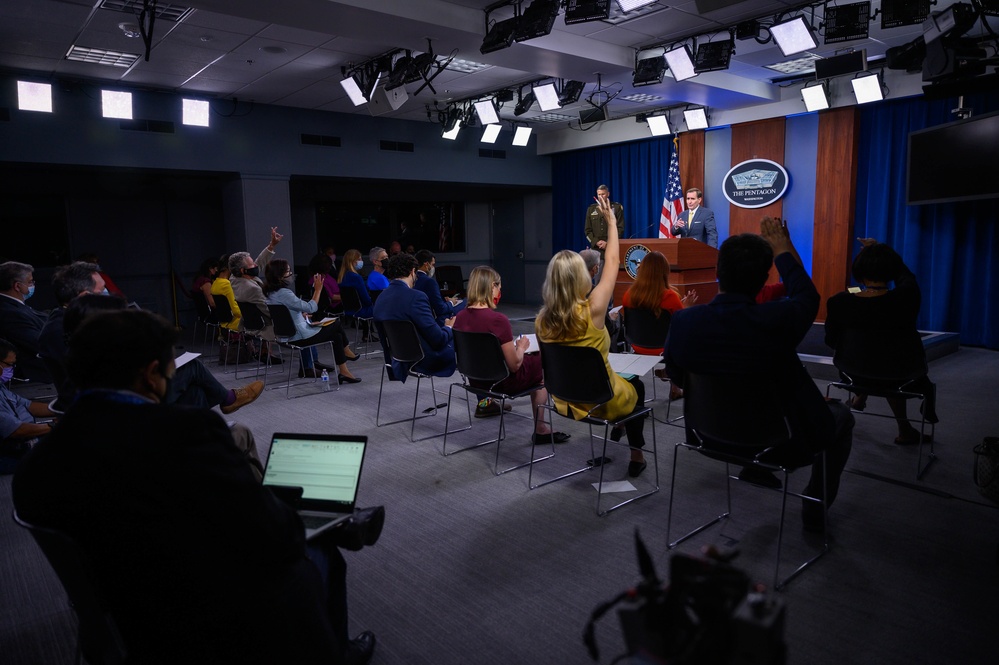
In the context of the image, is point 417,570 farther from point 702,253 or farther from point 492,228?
point 492,228

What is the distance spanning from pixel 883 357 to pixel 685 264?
3.40 m

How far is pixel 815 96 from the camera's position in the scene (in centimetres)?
802

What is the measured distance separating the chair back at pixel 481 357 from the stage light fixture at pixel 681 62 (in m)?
4.03

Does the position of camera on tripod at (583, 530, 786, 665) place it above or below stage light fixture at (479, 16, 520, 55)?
below

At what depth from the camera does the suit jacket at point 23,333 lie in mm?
4203

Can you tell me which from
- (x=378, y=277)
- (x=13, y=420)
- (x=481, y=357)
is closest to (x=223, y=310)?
(x=378, y=277)

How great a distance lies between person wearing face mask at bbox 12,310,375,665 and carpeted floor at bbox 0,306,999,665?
0.90 meters

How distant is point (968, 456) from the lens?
382cm

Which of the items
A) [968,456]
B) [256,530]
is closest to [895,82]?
[968,456]

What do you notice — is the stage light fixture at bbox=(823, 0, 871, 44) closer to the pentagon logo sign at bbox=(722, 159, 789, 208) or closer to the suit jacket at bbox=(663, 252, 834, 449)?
the suit jacket at bbox=(663, 252, 834, 449)

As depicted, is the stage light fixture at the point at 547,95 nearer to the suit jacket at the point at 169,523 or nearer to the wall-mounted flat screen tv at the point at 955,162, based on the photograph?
the wall-mounted flat screen tv at the point at 955,162

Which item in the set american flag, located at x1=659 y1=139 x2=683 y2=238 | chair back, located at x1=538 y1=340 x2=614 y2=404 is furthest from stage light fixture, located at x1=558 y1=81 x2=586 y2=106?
chair back, located at x1=538 y1=340 x2=614 y2=404

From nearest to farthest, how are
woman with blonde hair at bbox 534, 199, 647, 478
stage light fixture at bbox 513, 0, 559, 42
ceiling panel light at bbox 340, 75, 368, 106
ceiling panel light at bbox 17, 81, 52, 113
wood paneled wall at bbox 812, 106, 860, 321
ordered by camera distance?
woman with blonde hair at bbox 534, 199, 647, 478, stage light fixture at bbox 513, 0, 559, 42, ceiling panel light at bbox 17, 81, 52, 113, ceiling panel light at bbox 340, 75, 368, 106, wood paneled wall at bbox 812, 106, 860, 321

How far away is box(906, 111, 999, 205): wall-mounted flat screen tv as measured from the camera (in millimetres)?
6371
